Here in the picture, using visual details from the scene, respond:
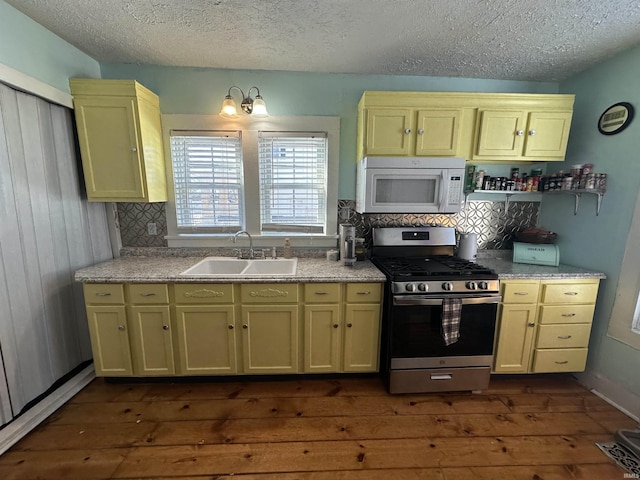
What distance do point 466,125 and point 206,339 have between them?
2751 mm

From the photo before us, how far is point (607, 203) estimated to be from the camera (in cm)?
209

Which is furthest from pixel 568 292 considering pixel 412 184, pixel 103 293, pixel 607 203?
pixel 103 293

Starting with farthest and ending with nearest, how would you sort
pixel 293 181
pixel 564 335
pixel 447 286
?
pixel 293 181 < pixel 564 335 < pixel 447 286

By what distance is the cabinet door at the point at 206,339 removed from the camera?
6.62 feet

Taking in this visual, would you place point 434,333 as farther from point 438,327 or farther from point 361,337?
point 361,337

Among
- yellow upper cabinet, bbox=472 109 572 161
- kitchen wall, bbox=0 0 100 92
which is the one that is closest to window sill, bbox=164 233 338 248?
kitchen wall, bbox=0 0 100 92

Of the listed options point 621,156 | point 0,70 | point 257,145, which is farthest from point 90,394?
point 621,156

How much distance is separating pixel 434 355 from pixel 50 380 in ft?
9.47

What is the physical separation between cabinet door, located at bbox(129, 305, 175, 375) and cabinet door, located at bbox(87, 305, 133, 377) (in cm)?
6

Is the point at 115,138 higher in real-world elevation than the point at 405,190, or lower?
higher

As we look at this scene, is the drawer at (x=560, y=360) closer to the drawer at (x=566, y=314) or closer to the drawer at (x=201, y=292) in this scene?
the drawer at (x=566, y=314)

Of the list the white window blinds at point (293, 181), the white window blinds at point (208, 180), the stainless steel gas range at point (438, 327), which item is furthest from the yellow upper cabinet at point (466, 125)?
the white window blinds at point (208, 180)

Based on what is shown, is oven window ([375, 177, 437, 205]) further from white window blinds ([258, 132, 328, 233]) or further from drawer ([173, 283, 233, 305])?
drawer ([173, 283, 233, 305])

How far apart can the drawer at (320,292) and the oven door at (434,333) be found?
17.5 inches
